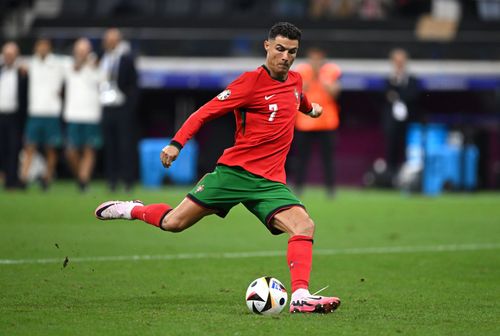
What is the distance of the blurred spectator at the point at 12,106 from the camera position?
68.3 ft

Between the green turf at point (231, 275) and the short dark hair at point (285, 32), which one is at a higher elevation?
the short dark hair at point (285, 32)

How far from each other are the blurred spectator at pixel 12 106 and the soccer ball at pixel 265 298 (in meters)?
13.3

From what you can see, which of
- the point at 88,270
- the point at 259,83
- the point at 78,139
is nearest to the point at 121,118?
the point at 78,139

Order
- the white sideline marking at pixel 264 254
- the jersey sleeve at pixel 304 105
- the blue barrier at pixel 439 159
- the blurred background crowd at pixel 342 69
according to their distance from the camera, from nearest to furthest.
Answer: the jersey sleeve at pixel 304 105, the white sideline marking at pixel 264 254, the blue barrier at pixel 439 159, the blurred background crowd at pixel 342 69

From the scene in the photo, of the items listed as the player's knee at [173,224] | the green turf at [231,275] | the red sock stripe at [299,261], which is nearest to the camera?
the green turf at [231,275]

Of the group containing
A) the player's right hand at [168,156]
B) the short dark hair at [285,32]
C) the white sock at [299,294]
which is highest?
the short dark hair at [285,32]

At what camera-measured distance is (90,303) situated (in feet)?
27.9

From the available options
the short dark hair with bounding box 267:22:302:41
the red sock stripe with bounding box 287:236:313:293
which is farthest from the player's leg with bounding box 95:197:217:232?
the short dark hair with bounding box 267:22:302:41

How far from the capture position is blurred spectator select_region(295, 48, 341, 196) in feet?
66.8

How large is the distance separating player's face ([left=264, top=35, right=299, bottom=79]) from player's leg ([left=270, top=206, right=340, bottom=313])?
0.97 metres

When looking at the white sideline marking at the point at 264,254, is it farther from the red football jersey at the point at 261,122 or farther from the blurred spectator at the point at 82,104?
the blurred spectator at the point at 82,104

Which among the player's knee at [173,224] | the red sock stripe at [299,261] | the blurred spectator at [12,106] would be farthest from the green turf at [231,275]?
the blurred spectator at [12,106]

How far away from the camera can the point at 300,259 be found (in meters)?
8.27

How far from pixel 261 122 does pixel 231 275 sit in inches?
82.8
